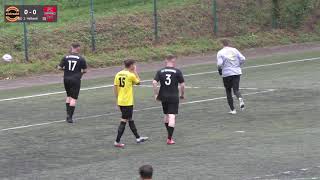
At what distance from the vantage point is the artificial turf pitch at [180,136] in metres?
13.1

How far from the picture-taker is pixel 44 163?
1395 cm

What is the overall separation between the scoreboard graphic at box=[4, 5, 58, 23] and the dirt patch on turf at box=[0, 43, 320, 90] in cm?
404

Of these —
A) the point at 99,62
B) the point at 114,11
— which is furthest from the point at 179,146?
the point at 114,11

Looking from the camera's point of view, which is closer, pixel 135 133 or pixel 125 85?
pixel 125 85

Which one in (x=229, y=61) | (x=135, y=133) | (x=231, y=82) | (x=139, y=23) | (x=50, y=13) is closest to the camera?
(x=135, y=133)

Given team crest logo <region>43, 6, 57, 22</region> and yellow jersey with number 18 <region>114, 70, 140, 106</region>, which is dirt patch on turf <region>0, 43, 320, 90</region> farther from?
yellow jersey with number 18 <region>114, 70, 140, 106</region>

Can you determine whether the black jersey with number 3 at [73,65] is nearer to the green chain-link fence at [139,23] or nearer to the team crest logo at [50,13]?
the green chain-link fence at [139,23]

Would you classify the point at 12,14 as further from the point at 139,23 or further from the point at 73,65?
the point at 73,65

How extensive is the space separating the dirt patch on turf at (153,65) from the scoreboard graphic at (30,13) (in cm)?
404

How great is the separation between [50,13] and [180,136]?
2110cm

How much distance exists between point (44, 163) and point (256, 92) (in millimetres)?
10715

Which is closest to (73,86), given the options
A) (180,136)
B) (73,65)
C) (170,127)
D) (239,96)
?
(73,65)

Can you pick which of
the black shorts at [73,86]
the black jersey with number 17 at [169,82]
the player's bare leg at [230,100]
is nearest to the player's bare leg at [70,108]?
the black shorts at [73,86]

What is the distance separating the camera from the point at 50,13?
36219 mm
